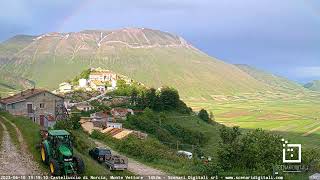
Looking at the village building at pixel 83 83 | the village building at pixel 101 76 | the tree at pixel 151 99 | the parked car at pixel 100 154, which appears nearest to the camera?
the parked car at pixel 100 154

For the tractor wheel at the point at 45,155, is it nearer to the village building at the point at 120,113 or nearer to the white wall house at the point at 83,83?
the village building at the point at 120,113

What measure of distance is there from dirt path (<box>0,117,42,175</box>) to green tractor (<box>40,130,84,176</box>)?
121cm

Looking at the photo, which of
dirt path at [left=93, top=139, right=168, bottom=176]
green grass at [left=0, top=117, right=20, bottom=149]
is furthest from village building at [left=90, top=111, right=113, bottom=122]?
dirt path at [left=93, top=139, right=168, bottom=176]

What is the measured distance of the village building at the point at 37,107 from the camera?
6888 cm

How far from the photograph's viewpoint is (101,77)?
160 metres

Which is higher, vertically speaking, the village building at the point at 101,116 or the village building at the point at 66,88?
the village building at the point at 66,88

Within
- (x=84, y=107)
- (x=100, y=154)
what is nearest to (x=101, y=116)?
(x=84, y=107)

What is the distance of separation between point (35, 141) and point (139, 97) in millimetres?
82296

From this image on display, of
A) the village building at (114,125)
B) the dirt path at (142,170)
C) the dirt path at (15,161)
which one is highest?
the dirt path at (15,161)

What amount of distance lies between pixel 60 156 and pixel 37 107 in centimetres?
4646

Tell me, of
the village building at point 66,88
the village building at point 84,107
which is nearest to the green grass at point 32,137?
the village building at point 84,107

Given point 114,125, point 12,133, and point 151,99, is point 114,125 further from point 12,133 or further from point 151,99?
point 12,133

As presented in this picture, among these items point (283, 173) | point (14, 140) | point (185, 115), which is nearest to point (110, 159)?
point (14, 140)

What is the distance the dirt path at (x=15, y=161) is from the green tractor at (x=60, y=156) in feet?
3.96
